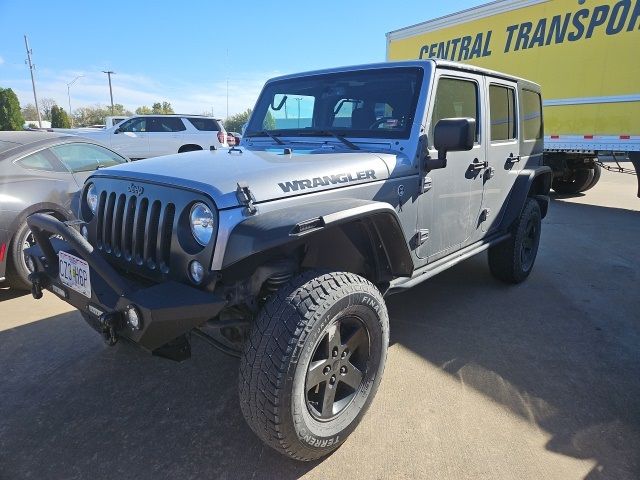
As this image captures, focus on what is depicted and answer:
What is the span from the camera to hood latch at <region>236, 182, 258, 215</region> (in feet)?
6.44

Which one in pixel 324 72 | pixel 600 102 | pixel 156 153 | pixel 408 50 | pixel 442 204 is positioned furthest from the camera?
pixel 156 153

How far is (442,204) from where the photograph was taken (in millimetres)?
3170

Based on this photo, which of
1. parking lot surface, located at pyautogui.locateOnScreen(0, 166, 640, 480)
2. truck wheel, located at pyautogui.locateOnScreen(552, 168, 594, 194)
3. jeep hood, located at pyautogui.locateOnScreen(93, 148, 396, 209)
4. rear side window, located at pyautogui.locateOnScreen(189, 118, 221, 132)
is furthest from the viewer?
rear side window, located at pyautogui.locateOnScreen(189, 118, 221, 132)

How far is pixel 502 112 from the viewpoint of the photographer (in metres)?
3.91

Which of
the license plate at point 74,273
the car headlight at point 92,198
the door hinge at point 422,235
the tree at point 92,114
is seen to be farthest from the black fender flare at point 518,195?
the tree at point 92,114

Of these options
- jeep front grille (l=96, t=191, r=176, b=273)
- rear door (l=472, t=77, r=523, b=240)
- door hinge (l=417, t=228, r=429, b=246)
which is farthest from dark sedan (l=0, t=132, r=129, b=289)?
rear door (l=472, t=77, r=523, b=240)

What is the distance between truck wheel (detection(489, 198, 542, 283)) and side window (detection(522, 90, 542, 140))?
693 millimetres

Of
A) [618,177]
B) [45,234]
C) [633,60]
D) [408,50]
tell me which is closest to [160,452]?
[45,234]

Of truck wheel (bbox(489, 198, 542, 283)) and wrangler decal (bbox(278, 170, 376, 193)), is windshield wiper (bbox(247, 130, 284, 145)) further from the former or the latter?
truck wheel (bbox(489, 198, 542, 283))

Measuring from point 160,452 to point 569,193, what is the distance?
11.8m

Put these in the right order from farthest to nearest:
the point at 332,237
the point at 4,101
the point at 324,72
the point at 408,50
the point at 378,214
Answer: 1. the point at 4,101
2. the point at 408,50
3. the point at 324,72
4. the point at 332,237
5. the point at 378,214

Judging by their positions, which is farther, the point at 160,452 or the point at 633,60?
the point at 633,60

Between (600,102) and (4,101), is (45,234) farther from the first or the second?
(4,101)

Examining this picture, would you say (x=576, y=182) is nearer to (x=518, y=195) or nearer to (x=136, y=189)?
(x=518, y=195)
